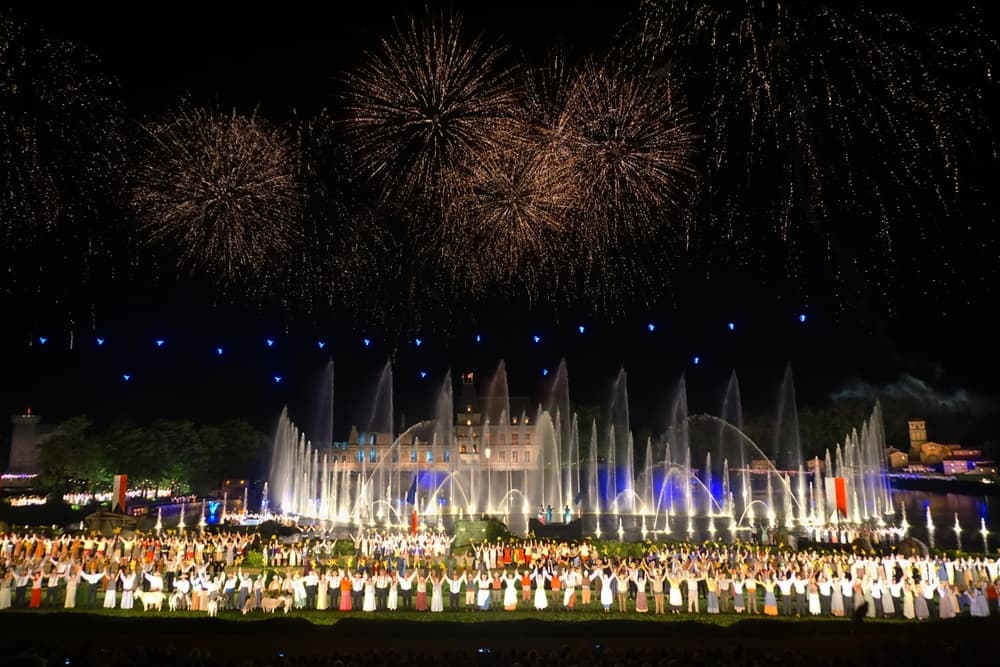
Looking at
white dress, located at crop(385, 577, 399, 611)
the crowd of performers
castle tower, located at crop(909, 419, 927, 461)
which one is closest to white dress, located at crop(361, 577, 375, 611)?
the crowd of performers

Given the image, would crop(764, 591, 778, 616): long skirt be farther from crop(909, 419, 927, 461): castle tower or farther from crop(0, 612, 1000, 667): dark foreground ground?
crop(909, 419, 927, 461): castle tower

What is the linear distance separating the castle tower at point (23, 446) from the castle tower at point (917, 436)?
382 ft

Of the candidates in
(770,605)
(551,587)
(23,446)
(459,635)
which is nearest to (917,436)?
(770,605)

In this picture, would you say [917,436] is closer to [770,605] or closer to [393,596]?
[770,605]

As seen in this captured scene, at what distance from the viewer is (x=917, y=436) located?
108 m

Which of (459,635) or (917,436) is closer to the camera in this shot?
(459,635)

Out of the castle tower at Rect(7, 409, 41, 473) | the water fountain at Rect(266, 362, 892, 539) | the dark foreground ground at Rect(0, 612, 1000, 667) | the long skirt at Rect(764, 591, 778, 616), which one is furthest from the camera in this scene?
the castle tower at Rect(7, 409, 41, 473)

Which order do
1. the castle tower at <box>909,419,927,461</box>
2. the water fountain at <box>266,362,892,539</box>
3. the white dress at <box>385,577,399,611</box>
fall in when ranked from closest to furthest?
the white dress at <box>385,577,399,611</box> < the water fountain at <box>266,362,892,539</box> < the castle tower at <box>909,419,927,461</box>

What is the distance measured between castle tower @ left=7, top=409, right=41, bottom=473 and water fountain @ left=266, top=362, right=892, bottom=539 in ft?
87.9

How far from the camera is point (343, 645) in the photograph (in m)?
14.3

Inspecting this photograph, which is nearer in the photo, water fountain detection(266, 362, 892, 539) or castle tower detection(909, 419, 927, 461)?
water fountain detection(266, 362, 892, 539)

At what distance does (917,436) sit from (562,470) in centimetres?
6395

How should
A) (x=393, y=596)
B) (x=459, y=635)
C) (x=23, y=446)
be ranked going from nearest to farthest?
(x=459, y=635), (x=393, y=596), (x=23, y=446)

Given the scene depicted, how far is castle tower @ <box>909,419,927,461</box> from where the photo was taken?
107 metres
